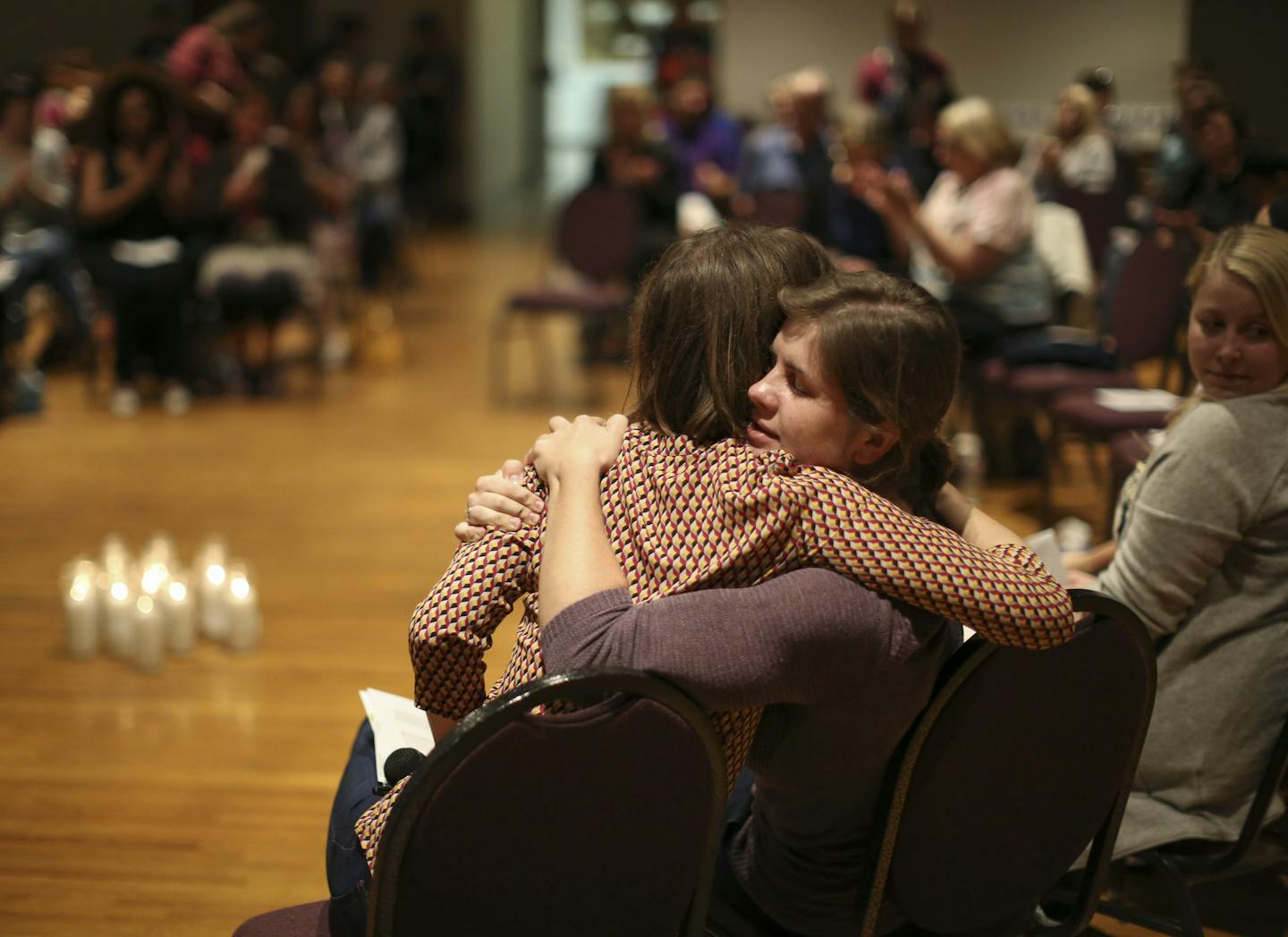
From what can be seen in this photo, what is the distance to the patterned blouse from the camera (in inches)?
52.3

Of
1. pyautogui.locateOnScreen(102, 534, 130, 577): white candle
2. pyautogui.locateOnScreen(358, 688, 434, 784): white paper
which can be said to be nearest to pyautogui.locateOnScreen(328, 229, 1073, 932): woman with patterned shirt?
pyautogui.locateOnScreen(358, 688, 434, 784): white paper

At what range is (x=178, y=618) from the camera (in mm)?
3662

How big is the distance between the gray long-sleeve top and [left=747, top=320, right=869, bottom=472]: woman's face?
6.8 inches

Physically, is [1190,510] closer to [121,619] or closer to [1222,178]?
[1222,178]

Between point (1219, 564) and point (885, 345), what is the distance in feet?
3.01

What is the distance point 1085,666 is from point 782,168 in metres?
6.23

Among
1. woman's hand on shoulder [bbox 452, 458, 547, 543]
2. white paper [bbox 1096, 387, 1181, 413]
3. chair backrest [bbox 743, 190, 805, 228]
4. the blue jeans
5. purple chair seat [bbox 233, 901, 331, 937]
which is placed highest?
woman's hand on shoulder [bbox 452, 458, 547, 543]

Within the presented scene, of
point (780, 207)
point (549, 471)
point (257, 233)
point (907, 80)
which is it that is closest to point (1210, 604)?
point (549, 471)

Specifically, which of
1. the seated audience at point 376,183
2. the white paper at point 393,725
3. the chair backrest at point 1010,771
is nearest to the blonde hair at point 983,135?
the white paper at point 393,725

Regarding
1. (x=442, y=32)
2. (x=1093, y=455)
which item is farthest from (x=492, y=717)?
(x=442, y=32)

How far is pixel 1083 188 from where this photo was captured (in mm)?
7473

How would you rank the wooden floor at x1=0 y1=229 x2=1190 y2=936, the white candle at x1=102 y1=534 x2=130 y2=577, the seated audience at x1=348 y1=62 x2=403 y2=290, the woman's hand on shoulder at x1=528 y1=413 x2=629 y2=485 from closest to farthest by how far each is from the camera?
1. the woman's hand on shoulder at x1=528 y1=413 x2=629 y2=485
2. the wooden floor at x1=0 y1=229 x2=1190 y2=936
3. the white candle at x1=102 y1=534 x2=130 y2=577
4. the seated audience at x1=348 y1=62 x2=403 y2=290

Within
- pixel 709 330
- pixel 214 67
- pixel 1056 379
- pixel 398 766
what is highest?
pixel 214 67

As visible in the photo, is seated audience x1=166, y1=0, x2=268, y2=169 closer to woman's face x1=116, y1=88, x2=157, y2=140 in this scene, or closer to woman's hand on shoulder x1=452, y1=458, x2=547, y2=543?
woman's face x1=116, y1=88, x2=157, y2=140
